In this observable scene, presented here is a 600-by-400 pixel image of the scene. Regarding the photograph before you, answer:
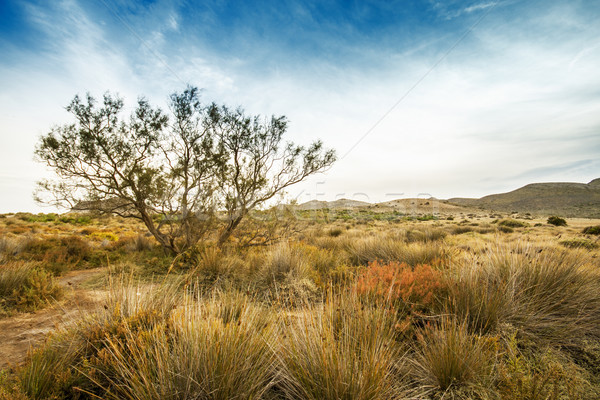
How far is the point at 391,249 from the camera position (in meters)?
8.49

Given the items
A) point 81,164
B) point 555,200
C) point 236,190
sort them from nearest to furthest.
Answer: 1. point 81,164
2. point 236,190
3. point 555,200

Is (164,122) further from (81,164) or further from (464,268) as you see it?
(464,268)

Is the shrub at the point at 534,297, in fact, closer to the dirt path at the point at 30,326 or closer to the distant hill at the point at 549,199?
the dirt path at the point at 30,326

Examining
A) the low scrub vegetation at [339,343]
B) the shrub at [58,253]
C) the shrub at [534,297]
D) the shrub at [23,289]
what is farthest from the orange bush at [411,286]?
the shrub at [58,253]

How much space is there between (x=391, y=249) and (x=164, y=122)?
8828 millimetres

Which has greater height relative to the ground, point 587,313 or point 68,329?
point 68,329

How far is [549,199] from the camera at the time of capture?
6038 cm

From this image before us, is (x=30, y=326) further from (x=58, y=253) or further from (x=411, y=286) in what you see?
(x=58, y=253)

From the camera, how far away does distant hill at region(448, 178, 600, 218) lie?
51.5 metres

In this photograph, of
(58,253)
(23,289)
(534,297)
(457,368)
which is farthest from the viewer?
(58,253)

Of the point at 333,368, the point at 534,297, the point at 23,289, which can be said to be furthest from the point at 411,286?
the point at 23,289

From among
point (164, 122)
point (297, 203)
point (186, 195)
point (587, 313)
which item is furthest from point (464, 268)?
point (164, 122)

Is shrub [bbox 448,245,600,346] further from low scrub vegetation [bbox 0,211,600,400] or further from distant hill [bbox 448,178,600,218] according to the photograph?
distant hill [bbox 448,178,600,218]

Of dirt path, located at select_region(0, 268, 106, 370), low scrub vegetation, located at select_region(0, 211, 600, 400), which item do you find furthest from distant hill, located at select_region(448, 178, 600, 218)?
dirt path, located at select_region(0, 268, 106, 370)
